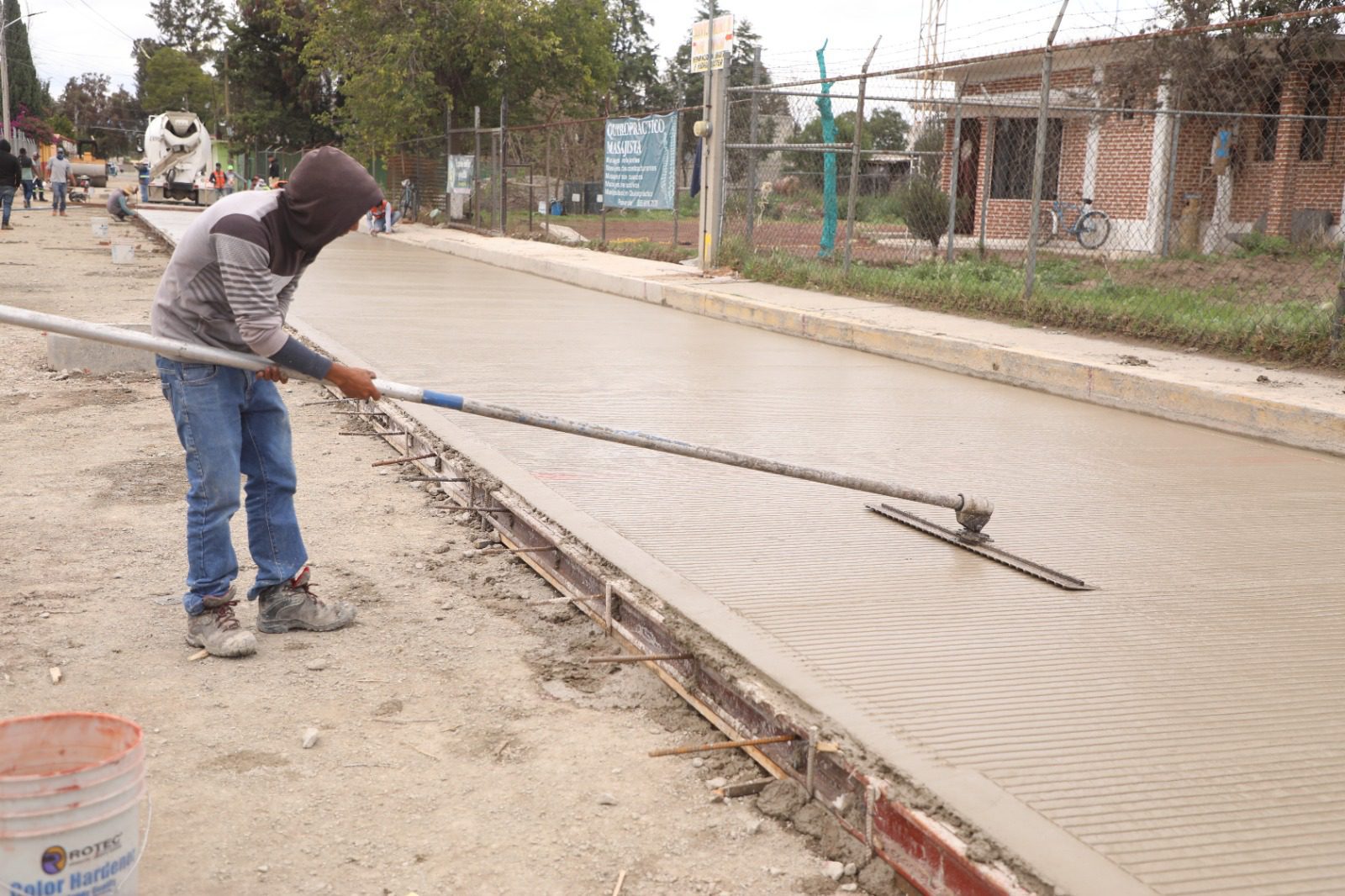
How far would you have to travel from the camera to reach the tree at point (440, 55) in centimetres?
3094

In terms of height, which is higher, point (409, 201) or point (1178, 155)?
point (1178, 155)

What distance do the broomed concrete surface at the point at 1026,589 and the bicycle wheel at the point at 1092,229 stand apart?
11.9 m

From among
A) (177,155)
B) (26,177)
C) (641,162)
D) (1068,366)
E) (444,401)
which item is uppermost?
(177,155)

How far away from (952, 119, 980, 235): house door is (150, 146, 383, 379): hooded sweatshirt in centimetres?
2037

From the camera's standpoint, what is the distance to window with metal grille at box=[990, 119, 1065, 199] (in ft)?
71.6

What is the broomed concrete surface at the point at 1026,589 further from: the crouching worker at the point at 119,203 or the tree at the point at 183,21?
the tree at the point at 183,21

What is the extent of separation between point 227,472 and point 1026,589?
2677 mm

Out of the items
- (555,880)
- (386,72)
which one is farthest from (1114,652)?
(386,72)

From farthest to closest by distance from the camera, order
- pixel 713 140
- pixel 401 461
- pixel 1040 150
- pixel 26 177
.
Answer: pixel 26 177 → pixel 713 140 → pixel 1040 150 → pixel 401 461

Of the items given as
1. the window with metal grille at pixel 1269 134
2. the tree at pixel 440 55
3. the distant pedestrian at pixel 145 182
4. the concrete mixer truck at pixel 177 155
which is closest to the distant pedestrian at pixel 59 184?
the distant pedestrian at pixel 145 182

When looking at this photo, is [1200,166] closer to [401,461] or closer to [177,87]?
[401,461]

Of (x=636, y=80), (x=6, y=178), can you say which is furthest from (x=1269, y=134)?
(x=636, y=80)

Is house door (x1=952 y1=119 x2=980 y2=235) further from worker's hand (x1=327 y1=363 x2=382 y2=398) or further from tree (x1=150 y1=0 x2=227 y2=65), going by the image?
tree (x1=150 y1=0 x2=227 y2=65)

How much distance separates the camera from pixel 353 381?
3830mm
